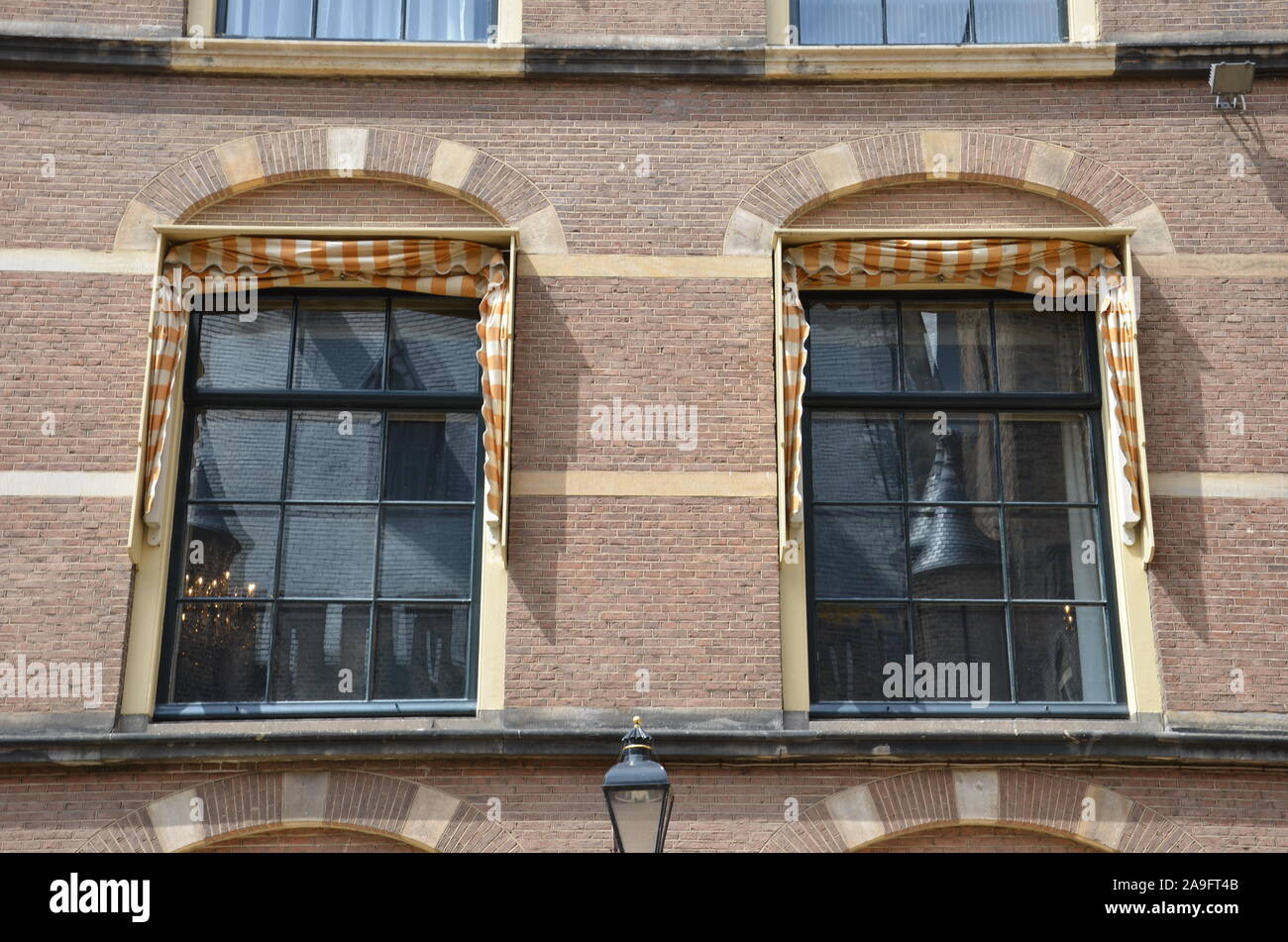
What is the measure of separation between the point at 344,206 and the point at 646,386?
2394mm

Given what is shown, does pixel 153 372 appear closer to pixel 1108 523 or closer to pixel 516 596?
pixel 516 596

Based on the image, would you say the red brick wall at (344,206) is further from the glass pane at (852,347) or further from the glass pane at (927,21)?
the glass pane at (927,21)

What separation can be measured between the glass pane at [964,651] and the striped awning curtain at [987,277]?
1100 mm

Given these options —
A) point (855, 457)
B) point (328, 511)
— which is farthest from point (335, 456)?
point (855, 457)

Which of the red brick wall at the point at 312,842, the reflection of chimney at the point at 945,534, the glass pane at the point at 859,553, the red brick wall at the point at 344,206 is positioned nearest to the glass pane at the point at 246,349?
the red brick wall at the point at 344,206

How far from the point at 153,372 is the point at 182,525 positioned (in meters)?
0.98

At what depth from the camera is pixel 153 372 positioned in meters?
9.71

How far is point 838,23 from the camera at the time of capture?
11.0 metres

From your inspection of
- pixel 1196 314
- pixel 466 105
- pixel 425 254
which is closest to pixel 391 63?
pixel 466 105

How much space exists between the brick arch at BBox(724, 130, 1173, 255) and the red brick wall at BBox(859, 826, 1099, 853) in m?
3.91

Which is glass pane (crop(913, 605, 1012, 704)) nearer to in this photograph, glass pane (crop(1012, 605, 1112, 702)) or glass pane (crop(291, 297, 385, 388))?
glass pane (crop(1012, 605, 1112, 702))

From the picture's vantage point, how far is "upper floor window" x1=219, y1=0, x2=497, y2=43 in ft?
35.8

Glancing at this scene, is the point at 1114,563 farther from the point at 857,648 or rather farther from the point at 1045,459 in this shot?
the point at 857,648

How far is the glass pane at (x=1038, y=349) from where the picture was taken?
10195mm
